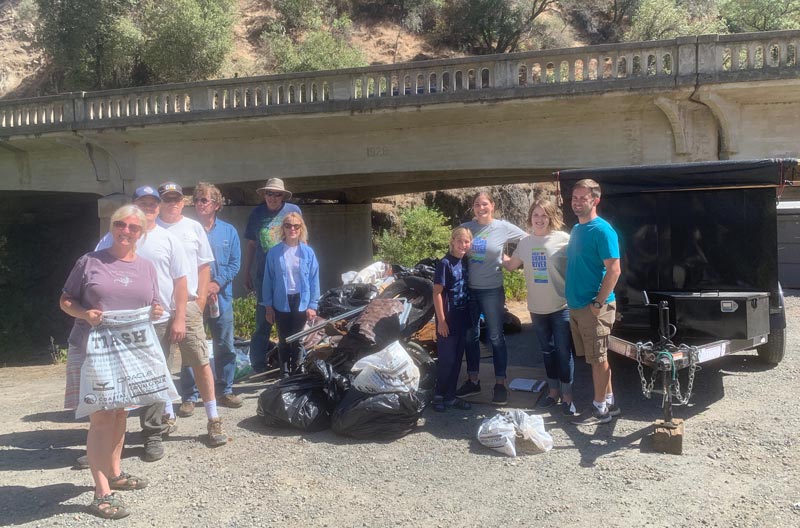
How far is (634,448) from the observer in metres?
4.59

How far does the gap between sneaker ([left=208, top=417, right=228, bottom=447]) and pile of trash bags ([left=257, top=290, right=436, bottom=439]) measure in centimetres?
43

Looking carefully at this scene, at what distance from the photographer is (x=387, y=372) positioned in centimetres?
507

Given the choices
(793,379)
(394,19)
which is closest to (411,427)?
(793,379)

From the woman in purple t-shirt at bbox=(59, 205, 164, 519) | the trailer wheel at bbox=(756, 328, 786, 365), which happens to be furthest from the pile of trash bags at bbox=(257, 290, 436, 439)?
the trailer wheel at bbox=(756, 328, 786, 365)

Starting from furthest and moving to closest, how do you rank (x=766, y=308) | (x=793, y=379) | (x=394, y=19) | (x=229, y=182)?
(x=394, y=19)
(x=229, y=182)
(x=793, y=379)
(x=766, y=308)

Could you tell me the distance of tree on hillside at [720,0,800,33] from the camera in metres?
26.7

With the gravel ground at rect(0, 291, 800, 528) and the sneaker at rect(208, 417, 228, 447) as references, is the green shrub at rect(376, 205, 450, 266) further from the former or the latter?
the sneaker at rect(208, 417, 228, 447)

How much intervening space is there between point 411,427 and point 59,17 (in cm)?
2841

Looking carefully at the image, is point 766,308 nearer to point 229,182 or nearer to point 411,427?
point 411,427

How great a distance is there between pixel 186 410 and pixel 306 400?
1170 mm

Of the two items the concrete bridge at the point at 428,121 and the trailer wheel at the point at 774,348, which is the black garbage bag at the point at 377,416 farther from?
Result: the concrete bridge at the point at 428,121

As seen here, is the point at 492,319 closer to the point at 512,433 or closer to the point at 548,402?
the point at 548,402

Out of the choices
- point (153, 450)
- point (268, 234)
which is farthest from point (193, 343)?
point (268, 234)

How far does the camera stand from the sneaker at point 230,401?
5746mm
